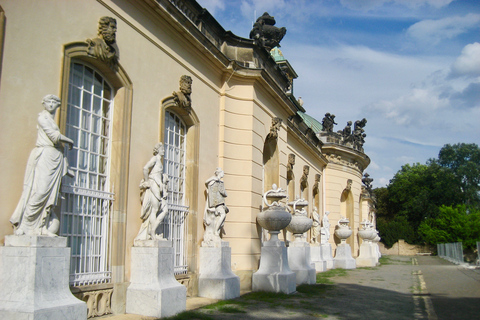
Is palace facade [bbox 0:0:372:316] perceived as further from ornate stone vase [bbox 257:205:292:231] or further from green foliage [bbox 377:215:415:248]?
green foliage [bbox 377:215:415:248]

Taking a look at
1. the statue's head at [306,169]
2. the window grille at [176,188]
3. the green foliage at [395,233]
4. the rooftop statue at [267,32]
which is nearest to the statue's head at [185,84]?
the window grille at [176,188]

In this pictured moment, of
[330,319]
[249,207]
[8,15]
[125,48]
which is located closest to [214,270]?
[249,207]

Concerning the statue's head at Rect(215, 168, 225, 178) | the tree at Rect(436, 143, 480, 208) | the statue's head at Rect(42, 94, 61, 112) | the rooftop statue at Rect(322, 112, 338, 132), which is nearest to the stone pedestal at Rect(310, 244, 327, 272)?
the rooftop statue at Rect(322, 112, 338, 132)

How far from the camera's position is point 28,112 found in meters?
6.71

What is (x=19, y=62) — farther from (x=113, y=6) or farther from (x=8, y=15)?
(x=113, y=6)

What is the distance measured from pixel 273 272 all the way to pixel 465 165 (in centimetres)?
5296

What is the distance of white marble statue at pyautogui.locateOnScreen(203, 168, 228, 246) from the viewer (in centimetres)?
1146

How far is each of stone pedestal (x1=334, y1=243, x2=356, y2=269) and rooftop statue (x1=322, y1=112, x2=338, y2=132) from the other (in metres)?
8.00

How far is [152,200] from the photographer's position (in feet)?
29.2

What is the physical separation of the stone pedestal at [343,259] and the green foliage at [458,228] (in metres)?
18.5

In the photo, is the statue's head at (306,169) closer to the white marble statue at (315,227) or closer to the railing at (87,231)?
the white marble statue at (315,227)

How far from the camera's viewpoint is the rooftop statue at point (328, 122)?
29141 mm

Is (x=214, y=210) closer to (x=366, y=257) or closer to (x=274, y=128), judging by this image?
(x=274, y=128)

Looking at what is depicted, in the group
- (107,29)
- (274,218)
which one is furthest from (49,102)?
(274,218)
